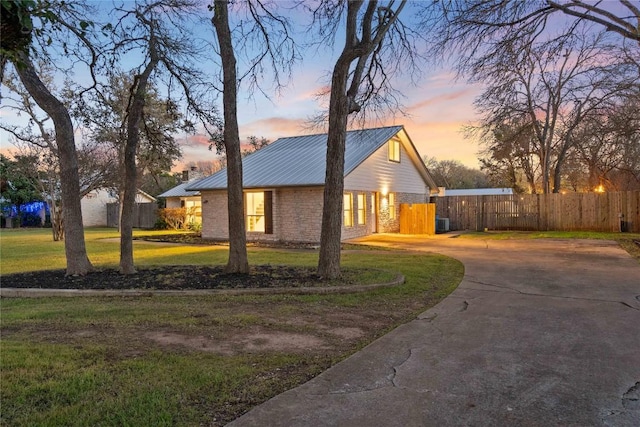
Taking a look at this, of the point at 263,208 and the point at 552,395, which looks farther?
the point at 263,208

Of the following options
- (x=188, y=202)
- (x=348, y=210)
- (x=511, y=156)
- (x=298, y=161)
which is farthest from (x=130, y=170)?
(x=511, y=156)

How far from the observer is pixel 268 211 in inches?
740

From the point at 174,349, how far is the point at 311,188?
13425 mm

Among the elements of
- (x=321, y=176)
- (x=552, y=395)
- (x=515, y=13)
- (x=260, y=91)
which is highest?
(x=515, y=13)

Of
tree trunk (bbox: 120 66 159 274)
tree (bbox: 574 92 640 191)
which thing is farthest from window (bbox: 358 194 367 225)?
tree trunk (bbox: 120 66 159 274)

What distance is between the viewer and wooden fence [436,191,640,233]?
67.2 feet

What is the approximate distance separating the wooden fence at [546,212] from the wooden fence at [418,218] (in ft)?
11.6

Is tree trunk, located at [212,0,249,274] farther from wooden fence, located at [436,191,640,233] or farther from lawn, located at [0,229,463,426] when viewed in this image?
wooden fence, located at [436,191,640,233]

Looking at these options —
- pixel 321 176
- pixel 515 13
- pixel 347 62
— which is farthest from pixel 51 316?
pixel 321 176

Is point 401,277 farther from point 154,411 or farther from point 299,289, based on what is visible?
point 154,411

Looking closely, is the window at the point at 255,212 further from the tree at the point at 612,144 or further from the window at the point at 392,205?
the tree at the point at 612,144

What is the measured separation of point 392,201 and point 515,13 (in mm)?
13132

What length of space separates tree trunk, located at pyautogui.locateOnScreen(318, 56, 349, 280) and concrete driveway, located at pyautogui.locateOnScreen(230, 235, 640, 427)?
2.52 m

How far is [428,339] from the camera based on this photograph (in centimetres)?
497
